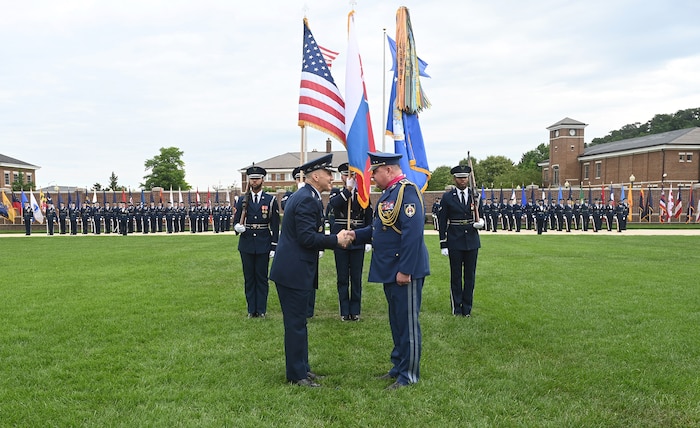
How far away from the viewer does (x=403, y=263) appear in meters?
4.83

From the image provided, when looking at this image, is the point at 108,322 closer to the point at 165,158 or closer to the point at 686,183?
the point at 686,183

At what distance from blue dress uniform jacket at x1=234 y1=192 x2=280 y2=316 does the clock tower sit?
63.0m

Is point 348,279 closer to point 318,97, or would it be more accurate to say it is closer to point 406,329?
point 318,97

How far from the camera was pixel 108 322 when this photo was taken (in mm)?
7180

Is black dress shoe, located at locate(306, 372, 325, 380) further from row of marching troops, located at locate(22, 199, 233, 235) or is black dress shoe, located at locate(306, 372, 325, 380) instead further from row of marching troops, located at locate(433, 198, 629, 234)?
row of marching troops, located at locate(22, 199, 233, 235)

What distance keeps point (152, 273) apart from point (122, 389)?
7693mm

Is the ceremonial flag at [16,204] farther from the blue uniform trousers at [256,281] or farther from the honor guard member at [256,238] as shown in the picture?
the blue uniform trousers at [256,281]

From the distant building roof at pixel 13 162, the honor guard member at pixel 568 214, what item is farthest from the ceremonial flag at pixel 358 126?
the distant building roof at pixel 13 162

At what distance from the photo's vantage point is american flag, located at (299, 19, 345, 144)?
270 inches

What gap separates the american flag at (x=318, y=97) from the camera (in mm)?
6859

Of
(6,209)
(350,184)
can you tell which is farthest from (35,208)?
(350,184)

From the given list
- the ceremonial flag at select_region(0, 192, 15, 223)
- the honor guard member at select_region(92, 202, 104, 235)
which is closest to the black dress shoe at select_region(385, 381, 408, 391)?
the honor guard member at select_region(92, 202, 104, 235)

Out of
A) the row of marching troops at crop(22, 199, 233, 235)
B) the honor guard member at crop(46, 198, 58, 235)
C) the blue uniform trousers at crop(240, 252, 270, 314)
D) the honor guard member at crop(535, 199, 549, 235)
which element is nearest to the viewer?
the blue uniform trousers at crop(240, 252, 270, 314)

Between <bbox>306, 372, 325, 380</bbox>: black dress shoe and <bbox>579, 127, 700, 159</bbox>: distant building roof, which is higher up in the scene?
<bbox>579, 127, 700, 159</bbox>: distant building roof
